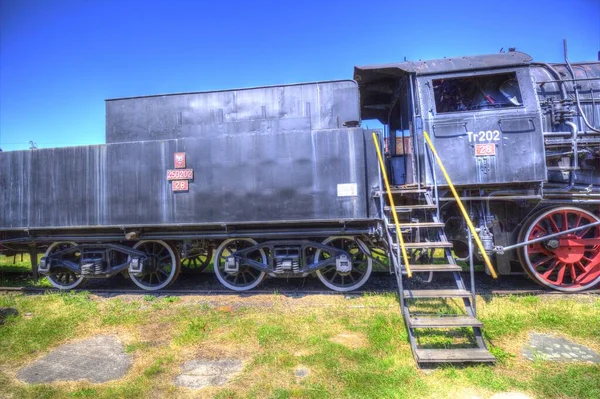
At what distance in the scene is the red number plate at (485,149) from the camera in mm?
5086

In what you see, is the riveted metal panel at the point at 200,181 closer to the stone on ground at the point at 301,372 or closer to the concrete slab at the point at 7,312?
the concrete slab at the point at 7,312

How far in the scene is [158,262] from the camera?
20.4ft

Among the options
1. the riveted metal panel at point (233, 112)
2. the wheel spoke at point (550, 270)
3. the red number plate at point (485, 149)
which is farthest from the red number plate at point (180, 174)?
the wheel spoke at point (550, 270)

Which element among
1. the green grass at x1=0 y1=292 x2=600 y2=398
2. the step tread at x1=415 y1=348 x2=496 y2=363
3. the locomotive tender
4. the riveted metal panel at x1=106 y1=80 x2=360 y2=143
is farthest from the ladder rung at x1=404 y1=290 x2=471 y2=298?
the riveted metal panel at x1=106 y1=80 x2=360 y2=143

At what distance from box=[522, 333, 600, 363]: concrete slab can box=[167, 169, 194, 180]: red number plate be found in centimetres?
528

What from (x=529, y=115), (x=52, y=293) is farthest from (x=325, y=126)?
(x=52, y=293)

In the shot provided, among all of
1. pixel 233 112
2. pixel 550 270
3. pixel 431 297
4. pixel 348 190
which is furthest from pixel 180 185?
pixel 550 270

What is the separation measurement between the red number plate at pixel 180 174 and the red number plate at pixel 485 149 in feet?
15.5

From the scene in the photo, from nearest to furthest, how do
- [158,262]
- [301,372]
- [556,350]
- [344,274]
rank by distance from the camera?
[301,372] → [556,350] → [344,274] → [158,262]

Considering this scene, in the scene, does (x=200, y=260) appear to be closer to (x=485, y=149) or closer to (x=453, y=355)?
(x=453, y=355)

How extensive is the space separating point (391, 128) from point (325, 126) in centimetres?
204

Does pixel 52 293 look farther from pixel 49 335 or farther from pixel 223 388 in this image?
pixel 223 388

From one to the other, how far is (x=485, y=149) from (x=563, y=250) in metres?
2.27

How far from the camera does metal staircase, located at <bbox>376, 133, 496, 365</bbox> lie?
345 centimetres
